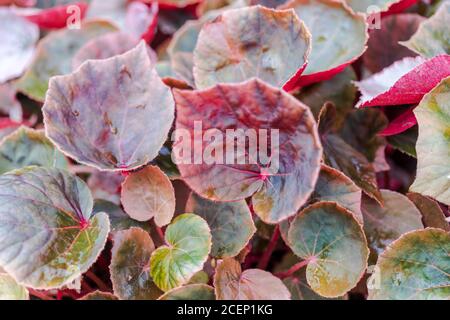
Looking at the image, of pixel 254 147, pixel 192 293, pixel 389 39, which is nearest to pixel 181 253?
pixel 192 293

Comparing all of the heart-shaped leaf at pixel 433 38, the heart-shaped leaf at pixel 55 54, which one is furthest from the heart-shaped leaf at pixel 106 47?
the heart-shaped leaf at pixel 433 38

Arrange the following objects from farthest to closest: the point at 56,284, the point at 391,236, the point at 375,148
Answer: the point at 375,148
the point at 391,236
the point at 56,284

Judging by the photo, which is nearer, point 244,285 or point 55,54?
point 244,285

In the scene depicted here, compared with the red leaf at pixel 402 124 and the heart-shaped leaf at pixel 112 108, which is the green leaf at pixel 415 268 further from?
the heart-shaped leaf at pixel 112 108

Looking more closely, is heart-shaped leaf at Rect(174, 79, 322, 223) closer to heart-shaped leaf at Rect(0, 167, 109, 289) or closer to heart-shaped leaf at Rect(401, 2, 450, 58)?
heart-shaped leaf at Rect(0, 167, 109, 289)

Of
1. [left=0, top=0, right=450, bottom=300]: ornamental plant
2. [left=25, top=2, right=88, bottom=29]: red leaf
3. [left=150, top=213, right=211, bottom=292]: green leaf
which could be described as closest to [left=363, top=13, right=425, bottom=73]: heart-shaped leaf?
[left=0, top=0, right=450, bottom=300]: ornamental plant

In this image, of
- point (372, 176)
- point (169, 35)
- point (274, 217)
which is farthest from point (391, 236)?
point (169, 35)

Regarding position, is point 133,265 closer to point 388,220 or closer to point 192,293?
point 192,293

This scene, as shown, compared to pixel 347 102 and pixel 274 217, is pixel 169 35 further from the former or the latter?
pixel 274 217
